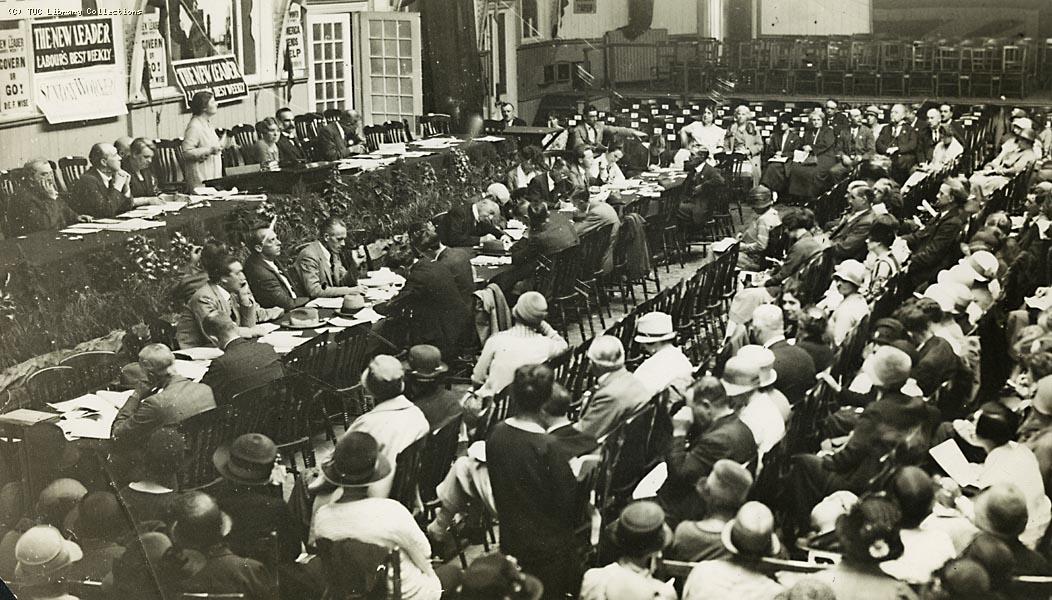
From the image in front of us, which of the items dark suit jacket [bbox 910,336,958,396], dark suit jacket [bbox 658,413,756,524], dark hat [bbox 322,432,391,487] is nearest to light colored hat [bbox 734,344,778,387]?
dark suit jacket [bbox 658,413,756,524]

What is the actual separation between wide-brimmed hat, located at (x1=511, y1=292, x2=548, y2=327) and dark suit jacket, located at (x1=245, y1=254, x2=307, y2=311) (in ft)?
5.72

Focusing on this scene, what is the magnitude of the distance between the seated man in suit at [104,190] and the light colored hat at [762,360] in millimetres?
4216

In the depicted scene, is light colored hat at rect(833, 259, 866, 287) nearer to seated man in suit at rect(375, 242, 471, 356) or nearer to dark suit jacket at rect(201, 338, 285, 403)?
seated man in suit at rect(375, 242, 471, 356)

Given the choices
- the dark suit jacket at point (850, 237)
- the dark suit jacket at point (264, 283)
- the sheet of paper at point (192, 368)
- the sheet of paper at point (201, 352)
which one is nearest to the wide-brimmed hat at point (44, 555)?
the sheet of paper at point (192, 368)

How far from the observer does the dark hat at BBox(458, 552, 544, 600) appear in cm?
591

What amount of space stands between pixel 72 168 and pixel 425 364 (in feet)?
9.33

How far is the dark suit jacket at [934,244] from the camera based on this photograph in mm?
6012

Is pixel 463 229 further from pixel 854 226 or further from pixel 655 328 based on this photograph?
pixel 854 226

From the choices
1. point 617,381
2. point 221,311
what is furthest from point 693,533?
point 221,311

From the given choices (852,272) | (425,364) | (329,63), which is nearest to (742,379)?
(852,272)

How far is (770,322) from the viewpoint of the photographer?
21.3ft

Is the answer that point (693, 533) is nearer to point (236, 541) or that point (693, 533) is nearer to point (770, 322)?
point (770, 322)

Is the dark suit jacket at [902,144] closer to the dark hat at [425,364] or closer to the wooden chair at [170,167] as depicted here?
the dark hat at [425,364]

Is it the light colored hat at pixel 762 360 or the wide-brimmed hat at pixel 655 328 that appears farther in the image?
the wide-brimmed hat at pixel 655 328
